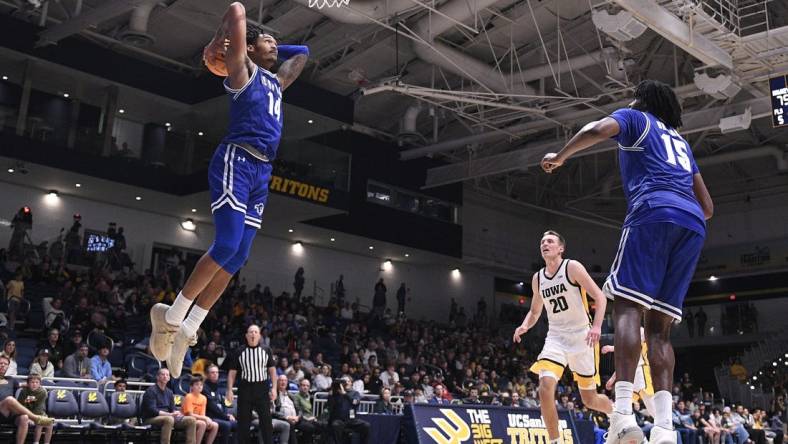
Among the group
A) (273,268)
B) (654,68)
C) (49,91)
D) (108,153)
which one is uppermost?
(654,68)

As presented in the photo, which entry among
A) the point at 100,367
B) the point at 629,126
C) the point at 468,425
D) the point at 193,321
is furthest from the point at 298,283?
the point at 629,126

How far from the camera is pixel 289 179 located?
23.7 meters

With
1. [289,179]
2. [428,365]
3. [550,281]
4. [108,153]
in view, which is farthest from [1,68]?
[550,281]

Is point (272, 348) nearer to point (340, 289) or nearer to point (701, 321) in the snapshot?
point (340, 289)

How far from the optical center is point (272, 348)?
62.2 feet

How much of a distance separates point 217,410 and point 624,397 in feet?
32.3

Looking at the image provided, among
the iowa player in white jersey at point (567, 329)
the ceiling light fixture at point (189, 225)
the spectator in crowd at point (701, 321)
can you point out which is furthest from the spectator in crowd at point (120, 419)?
the spectator in crowd at point (701, 321)

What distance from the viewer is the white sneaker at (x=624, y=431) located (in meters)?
4.08

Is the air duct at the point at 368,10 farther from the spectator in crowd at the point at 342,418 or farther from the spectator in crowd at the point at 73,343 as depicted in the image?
the spectator in crowd at the point at 342,418

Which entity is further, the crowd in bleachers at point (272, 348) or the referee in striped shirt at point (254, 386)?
the crowd in bleachers at point (272, 348)

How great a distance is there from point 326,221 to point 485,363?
777cm

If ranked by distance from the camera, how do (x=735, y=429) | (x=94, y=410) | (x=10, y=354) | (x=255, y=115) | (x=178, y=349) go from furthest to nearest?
(x=735, y=429)
(x=10, y=354)
(x=94, y=410)
(x=255, y=115)
(x=178, y=349)

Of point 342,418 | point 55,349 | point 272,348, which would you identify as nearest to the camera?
point 342,418

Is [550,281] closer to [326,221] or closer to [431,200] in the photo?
[326,221]
